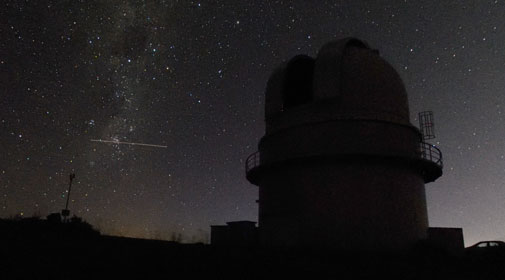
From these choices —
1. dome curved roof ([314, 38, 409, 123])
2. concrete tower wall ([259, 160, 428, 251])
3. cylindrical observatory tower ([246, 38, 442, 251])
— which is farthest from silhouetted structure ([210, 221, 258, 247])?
dome curved roof ([314, 38, 409, 123])

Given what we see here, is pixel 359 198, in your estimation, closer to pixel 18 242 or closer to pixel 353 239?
pixel 353 239

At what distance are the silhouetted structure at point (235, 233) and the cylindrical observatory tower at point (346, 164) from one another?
59.3 inches

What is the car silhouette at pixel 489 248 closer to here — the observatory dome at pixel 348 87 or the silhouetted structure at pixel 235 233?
the observatory dome at pixel 348 87

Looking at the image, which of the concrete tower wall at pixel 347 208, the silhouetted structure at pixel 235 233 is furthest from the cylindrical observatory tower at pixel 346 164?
the silhouetted structure at pixel 235 233

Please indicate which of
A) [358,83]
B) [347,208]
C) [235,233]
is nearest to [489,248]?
[347,208]

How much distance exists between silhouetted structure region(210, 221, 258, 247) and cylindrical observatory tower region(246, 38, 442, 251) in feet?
4.94

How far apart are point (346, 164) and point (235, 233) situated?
6.79 m

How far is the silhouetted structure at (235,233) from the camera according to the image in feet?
59.8

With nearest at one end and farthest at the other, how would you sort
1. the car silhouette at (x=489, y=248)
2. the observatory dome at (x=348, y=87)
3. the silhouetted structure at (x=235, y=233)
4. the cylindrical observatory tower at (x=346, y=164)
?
the car silhouette at (x=489, y=248)
the cylindrical observatory tower at (x=346, y=164)
the observatory dome at (x=348, y=87)
the silhouetted structure at (x=235, y=233)

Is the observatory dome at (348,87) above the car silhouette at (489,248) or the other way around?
above

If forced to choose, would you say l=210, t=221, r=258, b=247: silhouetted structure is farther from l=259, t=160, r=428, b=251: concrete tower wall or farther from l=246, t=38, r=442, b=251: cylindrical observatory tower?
l=259, t=160, r=428, b=251: concrete tower wall

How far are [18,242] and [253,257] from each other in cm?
514

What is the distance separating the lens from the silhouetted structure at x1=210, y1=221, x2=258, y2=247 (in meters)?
18.2

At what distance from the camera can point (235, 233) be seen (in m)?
18.4
